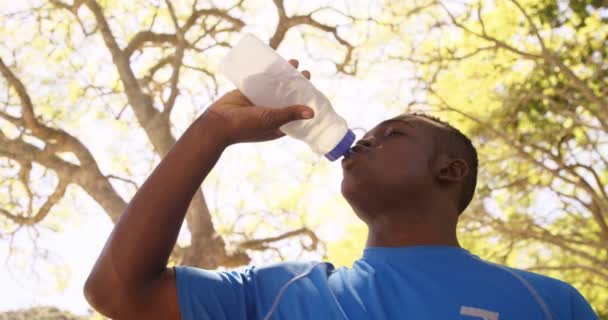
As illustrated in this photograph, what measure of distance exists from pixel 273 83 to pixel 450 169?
39 cm

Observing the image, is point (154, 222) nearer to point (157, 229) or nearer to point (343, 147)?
point (157, 229)

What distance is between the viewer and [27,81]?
17.6ft

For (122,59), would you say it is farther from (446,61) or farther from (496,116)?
(496,116)

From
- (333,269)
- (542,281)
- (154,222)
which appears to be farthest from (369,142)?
(154,222)

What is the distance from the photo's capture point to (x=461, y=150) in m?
1.52

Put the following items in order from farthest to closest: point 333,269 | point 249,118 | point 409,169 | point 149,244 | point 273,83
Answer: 1. point 273,83
2. point 409,169
3. point 333,269
4. point 249,118
5. point 149,244

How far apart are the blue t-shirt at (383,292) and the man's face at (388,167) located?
0.41 feet

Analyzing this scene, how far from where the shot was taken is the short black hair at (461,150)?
1477 mm

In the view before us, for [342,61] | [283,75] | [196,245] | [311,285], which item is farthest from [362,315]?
[342,61]

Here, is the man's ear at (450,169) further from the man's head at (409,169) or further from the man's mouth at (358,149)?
the man's mouth at (358,149)

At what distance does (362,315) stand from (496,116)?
18.7 feet

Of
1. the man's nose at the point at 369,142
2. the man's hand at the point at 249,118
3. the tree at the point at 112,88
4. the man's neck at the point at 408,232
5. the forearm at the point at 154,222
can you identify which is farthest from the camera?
the tree at the point at 112,88

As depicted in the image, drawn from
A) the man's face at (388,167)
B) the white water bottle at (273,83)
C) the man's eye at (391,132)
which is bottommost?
the man's face at (388,167)

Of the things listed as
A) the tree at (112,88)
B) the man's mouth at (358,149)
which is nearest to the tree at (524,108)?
the tree at (112,88)
